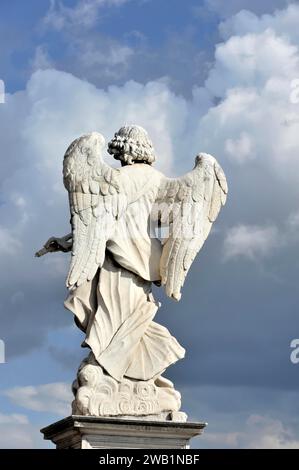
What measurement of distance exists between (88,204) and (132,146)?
107 cm

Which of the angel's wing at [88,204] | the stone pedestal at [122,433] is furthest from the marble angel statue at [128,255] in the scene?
the stone pedestal at [122,433]

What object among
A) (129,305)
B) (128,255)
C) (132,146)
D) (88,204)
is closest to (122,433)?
(129,305)

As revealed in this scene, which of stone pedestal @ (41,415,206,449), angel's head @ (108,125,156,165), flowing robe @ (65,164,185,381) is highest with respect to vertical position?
angel's head @ (108,125,156,165)

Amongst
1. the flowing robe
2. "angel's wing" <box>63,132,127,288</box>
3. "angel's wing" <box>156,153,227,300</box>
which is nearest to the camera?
"angel's wing" <box>63,132,127,288</box>

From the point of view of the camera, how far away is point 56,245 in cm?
1275

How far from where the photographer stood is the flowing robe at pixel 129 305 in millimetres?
12273

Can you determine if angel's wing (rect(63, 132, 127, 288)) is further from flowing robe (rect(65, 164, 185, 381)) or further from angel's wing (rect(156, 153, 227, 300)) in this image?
angel's wing (rect(156, 153, 227, 300))

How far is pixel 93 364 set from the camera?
12188 millimetres

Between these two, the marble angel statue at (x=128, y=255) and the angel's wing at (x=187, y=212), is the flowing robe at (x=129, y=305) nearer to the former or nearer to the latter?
the marble angel statue at (x=128, y=255)

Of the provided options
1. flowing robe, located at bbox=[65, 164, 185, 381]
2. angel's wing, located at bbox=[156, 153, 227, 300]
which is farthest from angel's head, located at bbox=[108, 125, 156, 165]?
angel's wing, located at bbox=[156, 153, 227, 300]

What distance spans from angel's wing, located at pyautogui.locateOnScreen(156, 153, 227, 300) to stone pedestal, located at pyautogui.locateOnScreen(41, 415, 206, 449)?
154cm

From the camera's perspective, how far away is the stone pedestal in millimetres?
11766
